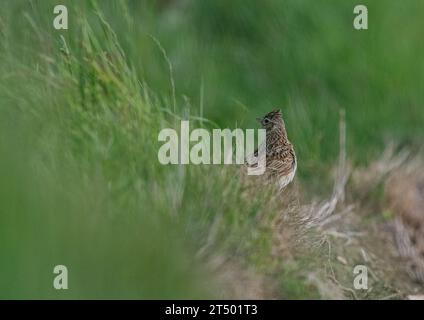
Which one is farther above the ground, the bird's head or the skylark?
the bird's head

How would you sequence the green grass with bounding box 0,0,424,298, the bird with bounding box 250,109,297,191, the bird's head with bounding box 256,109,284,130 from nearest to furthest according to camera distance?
1. the green grass with bounding box 0,0,424,298
2. the bird with bounding box 250,109,297,191
3. the bird's head with bounding box 256,109,284,130

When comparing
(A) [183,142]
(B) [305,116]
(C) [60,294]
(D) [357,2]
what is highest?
(D) [357,2]

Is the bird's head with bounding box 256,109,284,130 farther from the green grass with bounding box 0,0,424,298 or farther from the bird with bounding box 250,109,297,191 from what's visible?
the green grass with bounding box 0,0,424,298

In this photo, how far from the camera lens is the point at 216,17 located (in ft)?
45.6

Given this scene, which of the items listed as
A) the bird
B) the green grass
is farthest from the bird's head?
the green grass

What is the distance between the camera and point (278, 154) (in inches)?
295

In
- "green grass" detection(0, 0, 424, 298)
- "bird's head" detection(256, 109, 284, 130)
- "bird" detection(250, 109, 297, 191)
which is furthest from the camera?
"bird's head" detection(256, 109, 284, 130)

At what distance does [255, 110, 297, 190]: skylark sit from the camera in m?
7.21

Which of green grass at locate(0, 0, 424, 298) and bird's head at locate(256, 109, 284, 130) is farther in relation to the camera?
bird's head at locate(256, 109, 284, 130)

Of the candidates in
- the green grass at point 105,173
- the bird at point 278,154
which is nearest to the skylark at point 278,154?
the bird at point 278,154

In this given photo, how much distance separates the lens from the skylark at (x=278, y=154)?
284 inches
